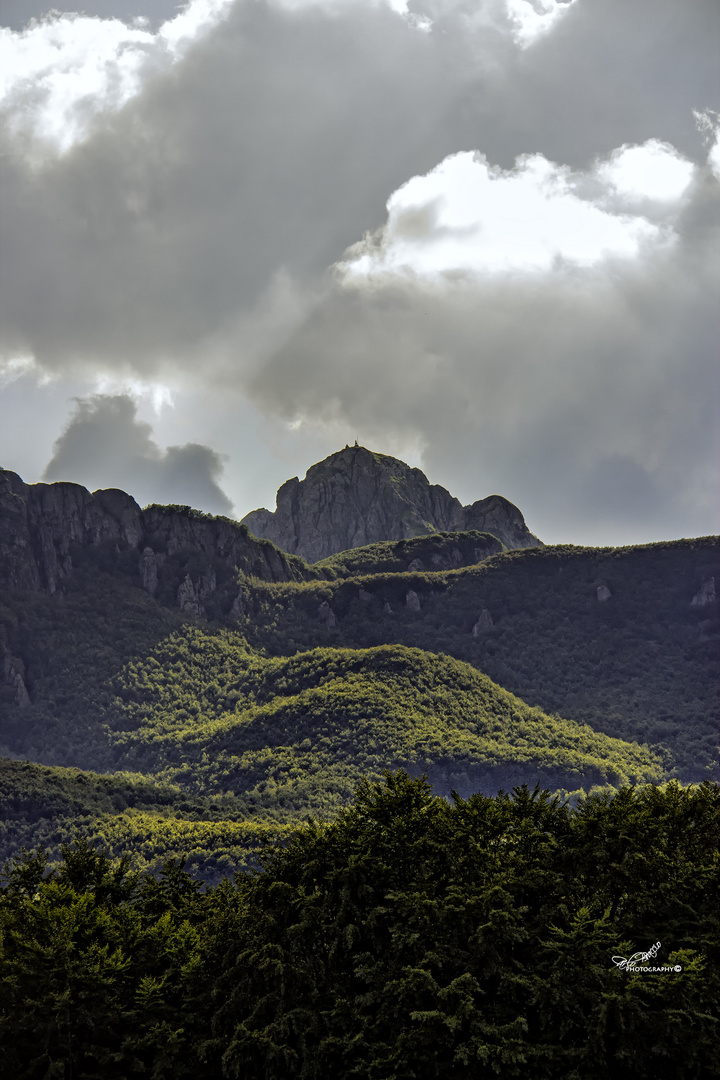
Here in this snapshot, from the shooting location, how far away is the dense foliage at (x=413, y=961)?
2031 cm

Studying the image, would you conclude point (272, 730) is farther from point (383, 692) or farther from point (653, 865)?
point (653, 865)

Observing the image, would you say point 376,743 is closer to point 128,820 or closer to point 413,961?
point 128,820

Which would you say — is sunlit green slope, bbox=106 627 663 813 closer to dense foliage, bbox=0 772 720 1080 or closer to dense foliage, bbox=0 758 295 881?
dense foliage, bbox=0 758 295 881

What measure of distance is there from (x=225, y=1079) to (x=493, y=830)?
1243 centimetres

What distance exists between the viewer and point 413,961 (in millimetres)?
23281

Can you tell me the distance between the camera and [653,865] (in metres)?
24.2

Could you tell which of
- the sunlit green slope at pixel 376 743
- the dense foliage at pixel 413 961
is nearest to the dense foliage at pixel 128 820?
the sunlit green slope at pixel 376 743

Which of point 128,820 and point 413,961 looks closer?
point 413,961

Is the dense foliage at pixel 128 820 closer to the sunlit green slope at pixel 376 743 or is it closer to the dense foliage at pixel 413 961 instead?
the sunlit green slope at pixel 376 743

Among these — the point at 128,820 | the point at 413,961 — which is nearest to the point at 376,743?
the point at 128,820

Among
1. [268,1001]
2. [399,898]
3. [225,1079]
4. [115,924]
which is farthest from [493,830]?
[115,924]

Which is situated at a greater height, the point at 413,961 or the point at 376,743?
the point at 413,961

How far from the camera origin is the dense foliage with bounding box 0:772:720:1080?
20.3m

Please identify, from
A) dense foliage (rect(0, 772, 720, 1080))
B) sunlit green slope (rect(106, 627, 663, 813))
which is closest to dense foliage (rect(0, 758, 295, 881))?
sunlit green slope (rect(106, 627, 663, 813))
